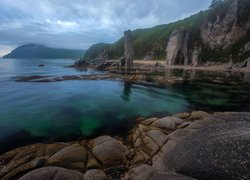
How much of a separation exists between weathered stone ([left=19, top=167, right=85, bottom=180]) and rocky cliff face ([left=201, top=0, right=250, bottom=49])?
11502cm

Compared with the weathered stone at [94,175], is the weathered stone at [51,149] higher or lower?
lower

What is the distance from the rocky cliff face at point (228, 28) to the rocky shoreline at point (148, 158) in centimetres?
10663

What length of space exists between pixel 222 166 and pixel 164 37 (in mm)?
198485

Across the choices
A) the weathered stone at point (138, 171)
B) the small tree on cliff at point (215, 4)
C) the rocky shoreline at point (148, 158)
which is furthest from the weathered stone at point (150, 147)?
the small tree on cliff at point (215, 4)

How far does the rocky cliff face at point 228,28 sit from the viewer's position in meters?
102

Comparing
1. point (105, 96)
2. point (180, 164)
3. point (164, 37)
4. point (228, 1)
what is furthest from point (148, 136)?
point (164, 37)

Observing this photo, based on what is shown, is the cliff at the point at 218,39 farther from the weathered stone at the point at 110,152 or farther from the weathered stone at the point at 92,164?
the weathered stone at the point at 92,164

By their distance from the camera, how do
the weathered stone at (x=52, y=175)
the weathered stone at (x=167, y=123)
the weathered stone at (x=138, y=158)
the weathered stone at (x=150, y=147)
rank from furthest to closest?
1. the weathered stone at (x=167, y=123)
2. the weathered stone at (x=150, y=147)
3. the weathered stone at (x=138, y=158)
4. the weathered stone at (x=52, y=175)

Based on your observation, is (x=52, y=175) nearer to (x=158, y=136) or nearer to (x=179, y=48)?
(x=158, y=136)

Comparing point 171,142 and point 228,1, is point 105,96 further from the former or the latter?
point 228,1

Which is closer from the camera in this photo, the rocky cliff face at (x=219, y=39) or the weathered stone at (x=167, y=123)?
the weathered stone at (x=167, y=123)

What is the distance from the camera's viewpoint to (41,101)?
1278 inches

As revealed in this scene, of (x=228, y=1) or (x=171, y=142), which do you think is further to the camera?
(x=228, y=1)

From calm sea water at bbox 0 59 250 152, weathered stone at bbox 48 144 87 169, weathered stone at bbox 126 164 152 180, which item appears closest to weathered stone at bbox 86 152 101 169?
weathered stone at bbox 48 144 87 169
